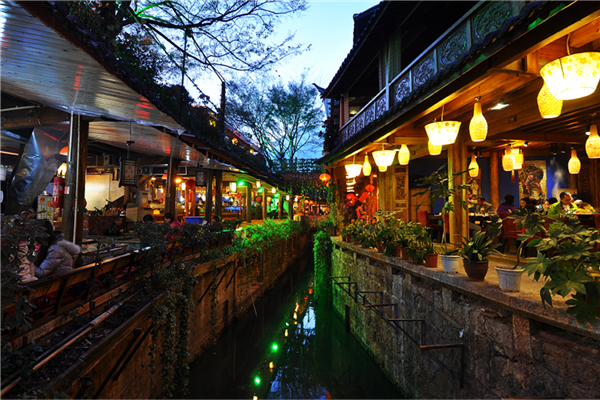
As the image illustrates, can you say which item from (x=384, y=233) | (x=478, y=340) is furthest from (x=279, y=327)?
(x=478, y=340)

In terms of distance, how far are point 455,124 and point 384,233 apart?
2.57 m

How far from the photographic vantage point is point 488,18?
4.38 metres

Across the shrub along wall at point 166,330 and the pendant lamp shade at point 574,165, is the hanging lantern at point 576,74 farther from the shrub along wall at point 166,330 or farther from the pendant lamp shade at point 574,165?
the pendant lamp shade at point 574,165

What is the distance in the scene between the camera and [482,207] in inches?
408

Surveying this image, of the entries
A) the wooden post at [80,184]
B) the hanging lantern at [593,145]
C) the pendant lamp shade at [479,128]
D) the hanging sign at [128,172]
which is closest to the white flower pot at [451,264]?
the pendant lamp shade at [479,128]

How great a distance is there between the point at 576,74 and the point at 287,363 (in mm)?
8240

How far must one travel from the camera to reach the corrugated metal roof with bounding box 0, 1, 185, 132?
120 inches

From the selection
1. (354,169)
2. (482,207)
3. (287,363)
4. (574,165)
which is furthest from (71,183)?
(574,165)

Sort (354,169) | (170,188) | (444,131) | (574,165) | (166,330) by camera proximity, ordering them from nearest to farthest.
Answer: (166,330) → (444,131) → (574,165) → (354,169) → (170,188)

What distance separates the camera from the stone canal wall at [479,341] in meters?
2.71

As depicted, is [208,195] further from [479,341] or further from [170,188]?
[479,341]

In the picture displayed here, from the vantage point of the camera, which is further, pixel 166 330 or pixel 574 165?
pixel 574 165

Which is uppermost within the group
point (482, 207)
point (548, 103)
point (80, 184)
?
point (548, 103)

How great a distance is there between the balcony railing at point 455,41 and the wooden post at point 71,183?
663 centimetres
